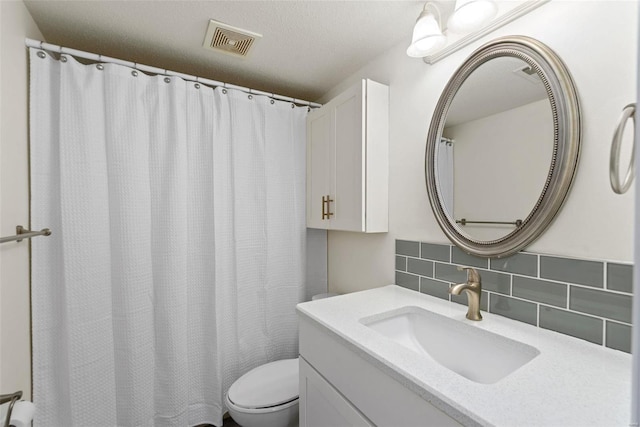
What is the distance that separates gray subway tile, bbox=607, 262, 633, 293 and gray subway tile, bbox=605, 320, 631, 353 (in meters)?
0.10

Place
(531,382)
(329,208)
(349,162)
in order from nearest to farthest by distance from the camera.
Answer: (531,382), (349,162), (329,208)

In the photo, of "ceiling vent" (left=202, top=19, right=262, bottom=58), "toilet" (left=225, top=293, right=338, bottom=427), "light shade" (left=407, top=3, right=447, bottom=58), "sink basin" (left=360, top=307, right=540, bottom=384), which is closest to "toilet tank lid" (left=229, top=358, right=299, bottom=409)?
"toilet" (left=225, top=293, right=338, bottom=427)

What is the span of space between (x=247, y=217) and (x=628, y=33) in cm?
179

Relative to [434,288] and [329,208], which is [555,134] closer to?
[434,288]

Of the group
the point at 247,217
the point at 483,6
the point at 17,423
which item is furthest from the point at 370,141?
the point at 17,423

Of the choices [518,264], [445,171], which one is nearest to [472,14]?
[445,171]

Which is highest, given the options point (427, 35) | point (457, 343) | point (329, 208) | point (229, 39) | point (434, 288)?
point (229, 39)

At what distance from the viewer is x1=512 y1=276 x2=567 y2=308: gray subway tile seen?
35.5 inches

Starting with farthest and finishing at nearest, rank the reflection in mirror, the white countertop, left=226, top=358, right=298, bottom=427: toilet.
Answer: left=226, top=358, right=298, bottom=427: toilet
the reflection in mirror
the white countertop

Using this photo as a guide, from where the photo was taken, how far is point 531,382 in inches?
25.9

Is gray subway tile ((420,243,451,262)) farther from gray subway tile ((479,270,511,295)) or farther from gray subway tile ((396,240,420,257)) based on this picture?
gray subway tile ((479,270,511,295))

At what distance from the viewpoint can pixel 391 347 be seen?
818 millimetres

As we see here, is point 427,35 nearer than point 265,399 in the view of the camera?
Yes

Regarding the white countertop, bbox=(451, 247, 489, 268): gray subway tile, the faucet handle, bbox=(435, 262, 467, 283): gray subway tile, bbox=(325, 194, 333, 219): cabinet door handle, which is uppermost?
bbox=(325, 194, 333, 219): cabinet door handle
